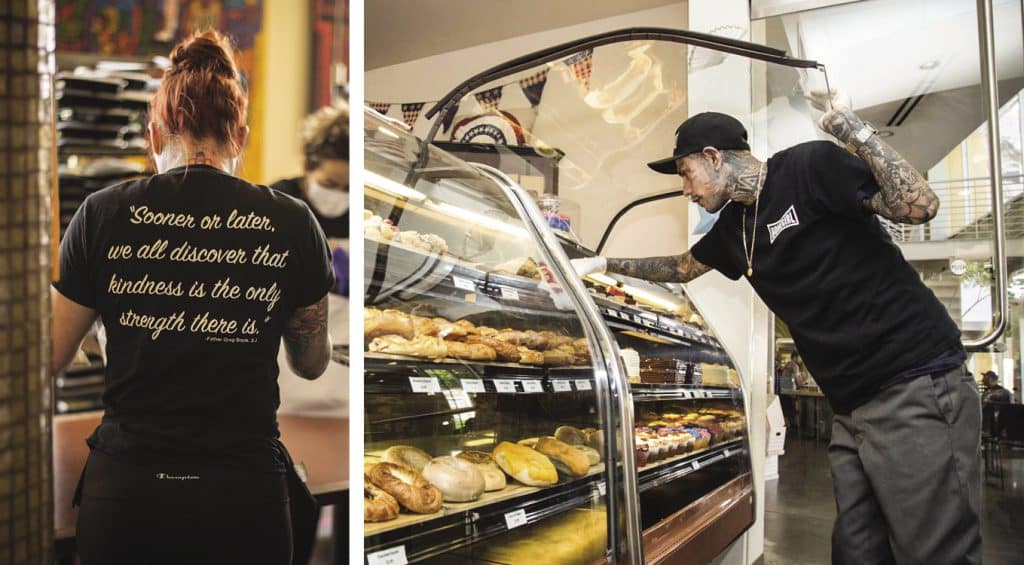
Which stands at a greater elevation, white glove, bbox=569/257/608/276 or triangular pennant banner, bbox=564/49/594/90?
triangular pennant banner, bbox=564/49/594/90

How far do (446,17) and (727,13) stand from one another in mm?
2226

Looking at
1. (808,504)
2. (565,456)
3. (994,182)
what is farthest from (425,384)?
(994,182)

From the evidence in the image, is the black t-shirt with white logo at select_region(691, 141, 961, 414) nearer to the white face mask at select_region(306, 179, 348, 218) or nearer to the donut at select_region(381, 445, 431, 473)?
the donut at select_region(381, 445, 431, 473)

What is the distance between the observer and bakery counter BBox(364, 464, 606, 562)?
151 centimetres

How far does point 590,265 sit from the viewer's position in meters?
2.52

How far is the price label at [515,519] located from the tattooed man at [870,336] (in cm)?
103

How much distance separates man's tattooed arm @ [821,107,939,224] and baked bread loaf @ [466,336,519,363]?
1.09m

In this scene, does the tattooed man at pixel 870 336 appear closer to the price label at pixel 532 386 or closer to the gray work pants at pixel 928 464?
the gray work pants at pixel 928 464

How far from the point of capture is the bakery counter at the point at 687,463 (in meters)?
2.50

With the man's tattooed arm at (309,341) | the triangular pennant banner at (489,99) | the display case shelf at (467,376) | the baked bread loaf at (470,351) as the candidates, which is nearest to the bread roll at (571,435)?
the display case shelf at (467,376)

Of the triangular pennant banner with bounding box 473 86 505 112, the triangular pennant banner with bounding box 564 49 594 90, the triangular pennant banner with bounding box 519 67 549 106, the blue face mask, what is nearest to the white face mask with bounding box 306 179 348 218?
the blue face mask

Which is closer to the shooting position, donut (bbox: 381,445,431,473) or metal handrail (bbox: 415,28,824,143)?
donut (bbox: 381,445,431,473)

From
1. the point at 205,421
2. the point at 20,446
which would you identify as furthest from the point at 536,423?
the point at 20,446

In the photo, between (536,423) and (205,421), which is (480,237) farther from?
(205,421)
